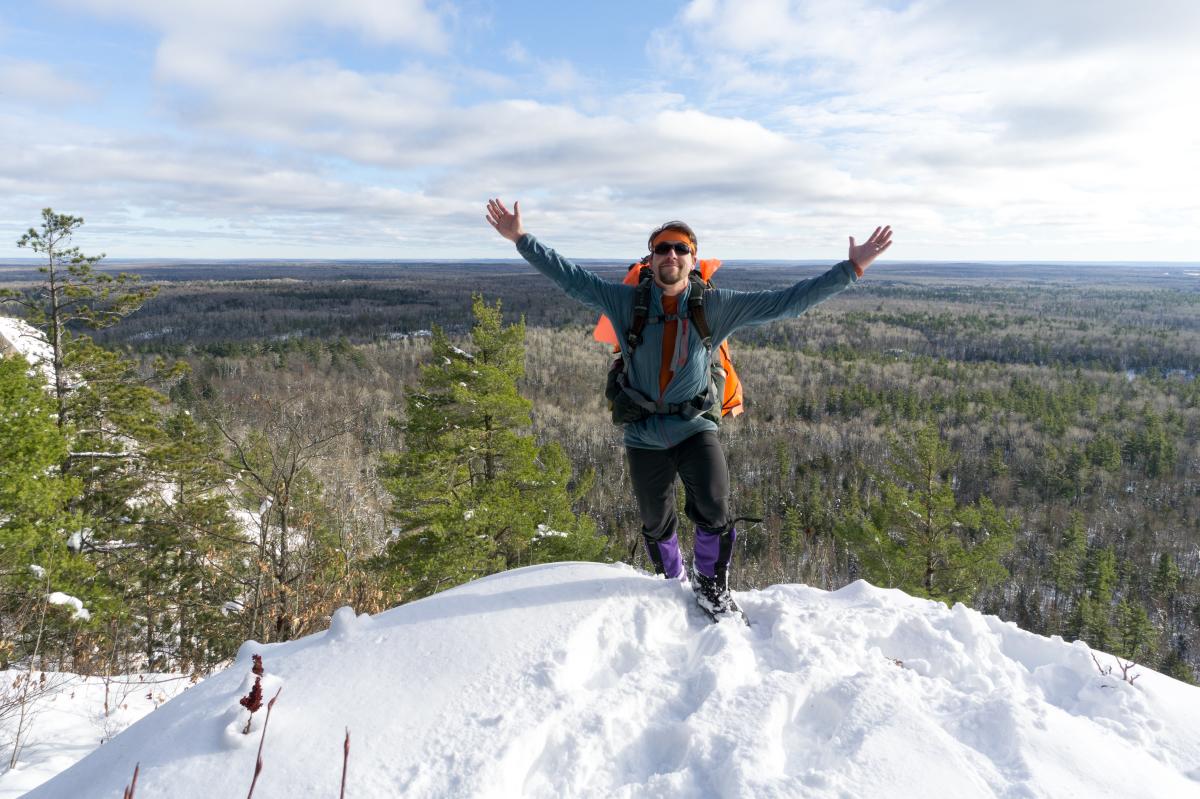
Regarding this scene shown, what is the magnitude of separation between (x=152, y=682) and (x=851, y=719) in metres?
5.68

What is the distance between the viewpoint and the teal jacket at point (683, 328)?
3727 mm

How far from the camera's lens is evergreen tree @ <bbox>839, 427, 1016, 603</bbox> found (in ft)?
44.7

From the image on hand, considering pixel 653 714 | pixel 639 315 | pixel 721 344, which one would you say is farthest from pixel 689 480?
pixel 653 714

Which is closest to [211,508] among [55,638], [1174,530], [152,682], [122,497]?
[122,497]

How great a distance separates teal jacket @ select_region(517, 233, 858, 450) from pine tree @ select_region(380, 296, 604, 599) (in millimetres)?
7219

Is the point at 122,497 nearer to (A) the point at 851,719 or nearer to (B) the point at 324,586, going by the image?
(B) the point at 324,586

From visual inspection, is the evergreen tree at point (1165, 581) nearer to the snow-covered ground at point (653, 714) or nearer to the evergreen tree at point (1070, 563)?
the evergreen tree at point (1070, 563)

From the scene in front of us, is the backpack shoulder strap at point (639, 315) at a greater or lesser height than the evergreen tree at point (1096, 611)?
greater

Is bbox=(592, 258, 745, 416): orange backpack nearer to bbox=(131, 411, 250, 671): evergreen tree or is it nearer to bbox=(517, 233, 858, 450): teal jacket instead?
bbox=(517, 233, 858, 450): teal jacket

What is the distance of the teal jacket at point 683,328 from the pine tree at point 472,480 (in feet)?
23.7

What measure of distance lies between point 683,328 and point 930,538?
500 inches

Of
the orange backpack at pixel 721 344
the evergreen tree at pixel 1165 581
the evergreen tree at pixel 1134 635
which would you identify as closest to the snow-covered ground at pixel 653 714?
the orange backpack at pixel 721 344

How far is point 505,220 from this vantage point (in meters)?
4.01

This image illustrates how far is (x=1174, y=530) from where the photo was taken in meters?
56.4
